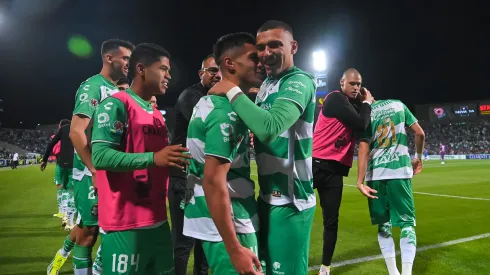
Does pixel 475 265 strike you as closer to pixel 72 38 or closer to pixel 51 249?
pixel 51 249

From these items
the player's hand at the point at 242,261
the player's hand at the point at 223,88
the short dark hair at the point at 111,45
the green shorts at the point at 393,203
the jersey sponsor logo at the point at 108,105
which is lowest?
the green shorts at the point at 393,203

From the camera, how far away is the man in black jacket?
3.98 metres

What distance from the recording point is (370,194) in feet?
15.5

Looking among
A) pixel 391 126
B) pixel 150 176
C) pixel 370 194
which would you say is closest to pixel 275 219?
A: pixel 150 176

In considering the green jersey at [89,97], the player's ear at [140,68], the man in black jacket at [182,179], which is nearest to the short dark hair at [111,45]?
the green jersey at [89,97]

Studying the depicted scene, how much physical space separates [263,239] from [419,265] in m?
4.06

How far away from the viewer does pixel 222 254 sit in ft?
6.87

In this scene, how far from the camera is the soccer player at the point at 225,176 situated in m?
1.87

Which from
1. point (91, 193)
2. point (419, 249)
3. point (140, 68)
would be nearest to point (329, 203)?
point (419, 249)

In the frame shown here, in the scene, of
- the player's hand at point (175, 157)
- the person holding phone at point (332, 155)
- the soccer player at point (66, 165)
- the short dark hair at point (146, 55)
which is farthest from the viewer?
the soccer player at point (66, 165)

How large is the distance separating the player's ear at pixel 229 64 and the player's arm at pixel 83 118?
74.3 inches

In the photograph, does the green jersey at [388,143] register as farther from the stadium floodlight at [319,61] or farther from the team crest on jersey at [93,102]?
the stadium floodlight at [319,61]

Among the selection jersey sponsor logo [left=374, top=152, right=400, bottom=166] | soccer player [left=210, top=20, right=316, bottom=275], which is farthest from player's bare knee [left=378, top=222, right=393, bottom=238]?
soccer player [left=210, top=20, right=316, bottom=275]

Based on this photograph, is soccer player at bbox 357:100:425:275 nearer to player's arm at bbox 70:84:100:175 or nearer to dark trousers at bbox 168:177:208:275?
dark trousers at bbox 168:177:208:275
